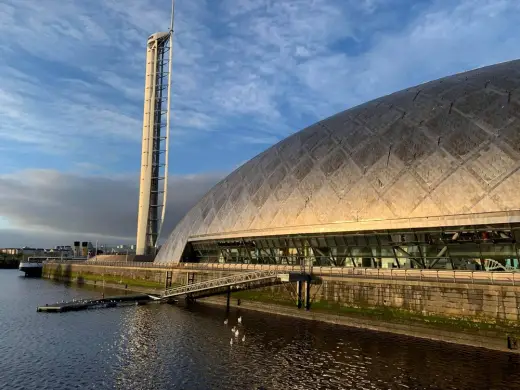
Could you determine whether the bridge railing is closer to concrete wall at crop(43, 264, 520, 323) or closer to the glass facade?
concrete wall at crop(43, 264, 520, 323)

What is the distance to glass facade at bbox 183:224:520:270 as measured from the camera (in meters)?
37.3

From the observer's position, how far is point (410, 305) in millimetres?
36781

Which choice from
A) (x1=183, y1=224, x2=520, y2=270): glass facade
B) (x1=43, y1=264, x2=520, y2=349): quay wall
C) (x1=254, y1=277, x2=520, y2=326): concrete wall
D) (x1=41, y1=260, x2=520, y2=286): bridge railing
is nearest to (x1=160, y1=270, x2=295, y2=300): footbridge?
(x1=43, y1=264, x2=520, y2=349): quay wall

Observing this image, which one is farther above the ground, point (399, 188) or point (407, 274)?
point (399, 188)

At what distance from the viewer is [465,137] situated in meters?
42.8

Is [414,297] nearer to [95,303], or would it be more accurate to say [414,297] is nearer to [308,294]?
[308,294]

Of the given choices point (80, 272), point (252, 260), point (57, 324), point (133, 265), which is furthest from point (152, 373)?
point (80, 272)

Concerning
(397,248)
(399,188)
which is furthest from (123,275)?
(399,188)

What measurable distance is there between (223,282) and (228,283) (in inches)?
125

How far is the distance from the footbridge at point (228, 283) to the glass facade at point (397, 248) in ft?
22.0

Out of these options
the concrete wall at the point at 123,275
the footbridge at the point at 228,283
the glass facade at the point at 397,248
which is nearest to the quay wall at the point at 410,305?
the footbridge at the point at 228,283

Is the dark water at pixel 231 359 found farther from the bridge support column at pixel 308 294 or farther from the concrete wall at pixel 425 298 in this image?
the bridge support column at pixel 308 294

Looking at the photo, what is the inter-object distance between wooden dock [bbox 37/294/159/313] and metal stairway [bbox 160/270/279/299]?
3.29 m

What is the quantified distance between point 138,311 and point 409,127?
3941 centimetres
